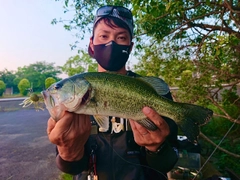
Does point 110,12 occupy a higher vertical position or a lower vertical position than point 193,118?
higher

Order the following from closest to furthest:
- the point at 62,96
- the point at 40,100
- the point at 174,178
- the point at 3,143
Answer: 1. the point at 62,96
2. the point at 40,100
3. the point at 174,178
4. the point at 3,143

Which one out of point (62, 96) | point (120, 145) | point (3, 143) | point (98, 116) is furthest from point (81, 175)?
point (3, 143)

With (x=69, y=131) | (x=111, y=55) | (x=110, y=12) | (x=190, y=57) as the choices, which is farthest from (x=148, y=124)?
(x=190, y=57)

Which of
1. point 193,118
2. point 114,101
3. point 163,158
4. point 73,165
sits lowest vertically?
point 73,165

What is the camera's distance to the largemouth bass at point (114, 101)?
1.65 meters

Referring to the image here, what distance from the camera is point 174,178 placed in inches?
187

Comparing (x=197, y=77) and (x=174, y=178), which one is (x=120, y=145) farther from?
(x=197, y=77)

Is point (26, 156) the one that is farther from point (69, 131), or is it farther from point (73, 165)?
point (69, 131)

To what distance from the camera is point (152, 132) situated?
1.82 metres

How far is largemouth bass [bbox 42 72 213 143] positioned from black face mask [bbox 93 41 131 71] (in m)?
0.66

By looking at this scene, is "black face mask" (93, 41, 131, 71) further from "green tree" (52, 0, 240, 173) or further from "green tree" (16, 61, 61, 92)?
"green tree" (16, 61, 61, 92)

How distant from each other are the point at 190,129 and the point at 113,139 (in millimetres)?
746

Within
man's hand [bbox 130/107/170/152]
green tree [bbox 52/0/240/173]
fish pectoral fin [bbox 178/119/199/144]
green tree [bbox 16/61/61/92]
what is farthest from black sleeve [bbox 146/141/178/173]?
green tree [bbox 16/61/61/92]

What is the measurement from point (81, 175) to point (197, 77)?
473 cm
